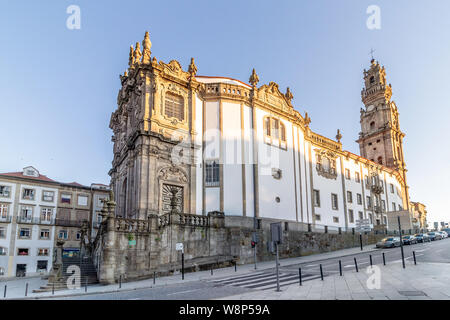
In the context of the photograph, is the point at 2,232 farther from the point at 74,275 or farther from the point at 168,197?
the point at 74,275

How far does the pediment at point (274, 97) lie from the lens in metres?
35.2

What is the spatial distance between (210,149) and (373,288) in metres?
Answer: 20.8

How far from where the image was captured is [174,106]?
100 ft

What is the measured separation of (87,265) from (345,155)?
1446 inches

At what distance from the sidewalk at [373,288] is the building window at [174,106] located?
19.7 meters

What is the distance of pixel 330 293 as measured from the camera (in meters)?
11.6

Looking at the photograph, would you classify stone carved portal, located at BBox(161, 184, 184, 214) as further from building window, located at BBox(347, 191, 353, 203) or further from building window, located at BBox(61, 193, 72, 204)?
building window, located at BBox(347, 191, 353, 203)

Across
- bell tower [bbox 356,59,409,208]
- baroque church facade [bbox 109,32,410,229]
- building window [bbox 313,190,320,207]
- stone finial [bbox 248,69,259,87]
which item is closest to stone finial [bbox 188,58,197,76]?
baroque church facade [bbox 109,32,410,229]

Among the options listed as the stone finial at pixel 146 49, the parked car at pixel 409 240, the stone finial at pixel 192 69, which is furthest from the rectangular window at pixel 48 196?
the parked car at pixel 409 240

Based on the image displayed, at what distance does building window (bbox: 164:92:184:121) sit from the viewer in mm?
30080

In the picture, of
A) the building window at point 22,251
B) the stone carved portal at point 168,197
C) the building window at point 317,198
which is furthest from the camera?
the building window at point 22,251

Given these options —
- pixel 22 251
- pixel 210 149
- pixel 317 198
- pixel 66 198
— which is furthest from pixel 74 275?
pixel 66 198

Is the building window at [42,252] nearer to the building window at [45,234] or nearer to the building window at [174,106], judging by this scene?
the building window at [45,234]
